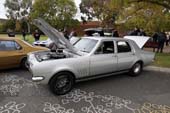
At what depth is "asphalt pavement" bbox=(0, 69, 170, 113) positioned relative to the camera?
491 centimetres

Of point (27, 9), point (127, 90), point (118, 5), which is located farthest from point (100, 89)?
point (27, 9)

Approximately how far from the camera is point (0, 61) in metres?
7.59

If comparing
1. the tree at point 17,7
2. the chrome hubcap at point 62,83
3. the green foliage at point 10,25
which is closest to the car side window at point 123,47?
the chrome hubcap at point 62,83

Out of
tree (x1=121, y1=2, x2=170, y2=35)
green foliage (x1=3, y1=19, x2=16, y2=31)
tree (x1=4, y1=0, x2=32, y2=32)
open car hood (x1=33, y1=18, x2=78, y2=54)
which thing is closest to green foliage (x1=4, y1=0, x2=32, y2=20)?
tree (x1=4, y1=0, x2=32, y2=32)

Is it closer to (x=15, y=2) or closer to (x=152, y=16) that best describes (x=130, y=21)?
(x=152, y=16)

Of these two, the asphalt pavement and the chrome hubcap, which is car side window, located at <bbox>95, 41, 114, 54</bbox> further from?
the chrome hubcap

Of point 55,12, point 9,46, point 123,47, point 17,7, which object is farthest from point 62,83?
point 17,7

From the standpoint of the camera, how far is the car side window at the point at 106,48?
6.55 m

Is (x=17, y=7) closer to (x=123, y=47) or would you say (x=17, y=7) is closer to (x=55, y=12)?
(x=55, y=12)

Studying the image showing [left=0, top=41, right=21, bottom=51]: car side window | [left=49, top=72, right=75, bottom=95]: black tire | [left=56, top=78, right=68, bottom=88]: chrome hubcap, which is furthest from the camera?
[left=0, top=41, right=21, bottom=51]: car side window

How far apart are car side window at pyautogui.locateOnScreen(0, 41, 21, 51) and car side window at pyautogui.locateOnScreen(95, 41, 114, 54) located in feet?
11.4

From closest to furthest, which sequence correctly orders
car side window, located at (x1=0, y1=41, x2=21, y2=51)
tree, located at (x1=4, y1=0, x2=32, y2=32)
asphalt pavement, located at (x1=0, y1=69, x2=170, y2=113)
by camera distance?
1. asphalt pavement, located at (x1=0, y1=69, x2=170, y2=113)
2. car side window, located at (x1=0, y1=41, x2=21, y2=51)
3. tree, located at (x1=4, y1=0, x2=32, y2=32)

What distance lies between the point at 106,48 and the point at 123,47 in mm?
832

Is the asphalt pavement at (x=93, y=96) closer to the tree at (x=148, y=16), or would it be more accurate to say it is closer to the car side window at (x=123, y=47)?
the car side window at (x=123, y=47)
